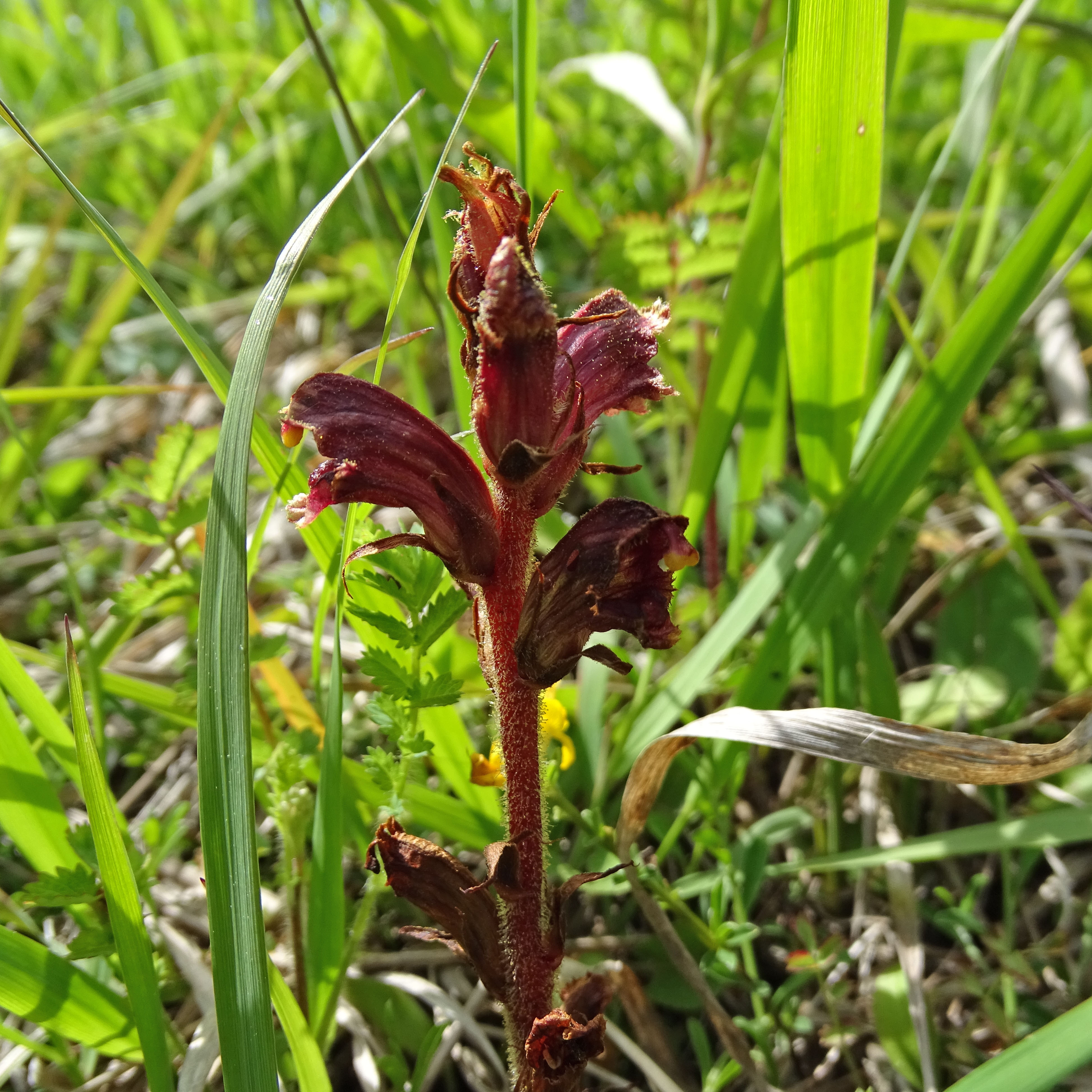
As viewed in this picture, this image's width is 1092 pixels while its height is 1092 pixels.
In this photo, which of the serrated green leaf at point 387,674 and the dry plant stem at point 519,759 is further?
the serrated green leaf at point 387,674

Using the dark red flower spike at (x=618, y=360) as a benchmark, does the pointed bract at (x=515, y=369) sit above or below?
below

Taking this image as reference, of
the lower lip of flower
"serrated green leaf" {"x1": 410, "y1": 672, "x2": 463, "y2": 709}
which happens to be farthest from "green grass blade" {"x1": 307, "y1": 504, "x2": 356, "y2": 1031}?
the lower lip of flower

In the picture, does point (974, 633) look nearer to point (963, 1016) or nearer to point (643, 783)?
point (963, 1016)

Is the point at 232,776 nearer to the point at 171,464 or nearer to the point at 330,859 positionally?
the point at 330,859

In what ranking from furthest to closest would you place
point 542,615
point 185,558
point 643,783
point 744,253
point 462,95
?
point 185,558, point 462,95, point 744,253, point 643,783, point 542,615

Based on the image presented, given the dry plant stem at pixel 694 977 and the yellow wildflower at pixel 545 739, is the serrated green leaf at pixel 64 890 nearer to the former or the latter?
the yellow wildflower at pixel 545 739

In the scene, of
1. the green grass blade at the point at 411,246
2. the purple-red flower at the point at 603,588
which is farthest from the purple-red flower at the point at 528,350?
the green grass blade at the point at 411,246

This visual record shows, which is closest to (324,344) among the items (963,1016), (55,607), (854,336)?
(55,607)
